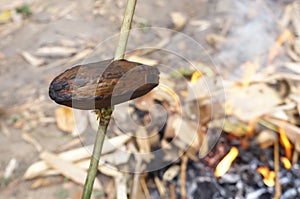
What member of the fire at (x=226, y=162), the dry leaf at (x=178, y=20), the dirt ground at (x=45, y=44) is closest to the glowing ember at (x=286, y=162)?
the fire at (x=226, y=162)

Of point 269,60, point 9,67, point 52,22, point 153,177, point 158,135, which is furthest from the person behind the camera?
point 52,22

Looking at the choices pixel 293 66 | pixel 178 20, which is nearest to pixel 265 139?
pixel 293 66

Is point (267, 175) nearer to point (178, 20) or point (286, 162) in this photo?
point (286, 162)

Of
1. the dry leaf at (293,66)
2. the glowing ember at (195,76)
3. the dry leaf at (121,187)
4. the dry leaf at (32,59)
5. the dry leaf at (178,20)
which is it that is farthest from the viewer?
the dry leaf at (178,20)

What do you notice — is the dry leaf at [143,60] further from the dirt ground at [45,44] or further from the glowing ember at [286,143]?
the glowing ember at [286,143]

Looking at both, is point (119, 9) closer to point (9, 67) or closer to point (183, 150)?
point (9, 67)

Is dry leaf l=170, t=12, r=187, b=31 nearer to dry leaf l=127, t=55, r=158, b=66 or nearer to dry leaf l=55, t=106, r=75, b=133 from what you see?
dry leaf l=127, t=55, r=158, b=66

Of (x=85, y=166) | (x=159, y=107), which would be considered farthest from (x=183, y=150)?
→ (x=85, y=166)

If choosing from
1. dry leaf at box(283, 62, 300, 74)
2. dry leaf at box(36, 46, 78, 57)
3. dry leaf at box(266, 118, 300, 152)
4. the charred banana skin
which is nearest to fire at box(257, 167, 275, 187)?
dry leaf at box(266, 118, 300, 152)
